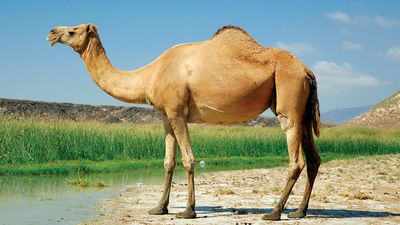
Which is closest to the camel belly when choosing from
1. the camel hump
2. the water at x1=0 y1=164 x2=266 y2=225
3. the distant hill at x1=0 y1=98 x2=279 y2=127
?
the camel hump

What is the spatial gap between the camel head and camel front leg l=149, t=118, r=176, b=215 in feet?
6.96

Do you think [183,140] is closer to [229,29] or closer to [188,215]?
[188,215]

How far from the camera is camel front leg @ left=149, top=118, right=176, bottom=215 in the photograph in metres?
10.8

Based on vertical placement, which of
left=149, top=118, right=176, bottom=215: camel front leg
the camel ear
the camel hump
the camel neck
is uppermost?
the camel ear

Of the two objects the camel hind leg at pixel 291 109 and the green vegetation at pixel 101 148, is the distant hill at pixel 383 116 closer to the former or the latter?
the green vegetation at pixel 101 148

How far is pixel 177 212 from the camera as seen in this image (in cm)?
1098

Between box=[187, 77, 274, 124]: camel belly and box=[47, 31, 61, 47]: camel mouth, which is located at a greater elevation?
box=[47, 31, 61, 47]: camel mouth

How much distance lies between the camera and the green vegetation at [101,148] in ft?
68.5

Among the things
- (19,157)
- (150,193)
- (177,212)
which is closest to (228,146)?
(19,157)

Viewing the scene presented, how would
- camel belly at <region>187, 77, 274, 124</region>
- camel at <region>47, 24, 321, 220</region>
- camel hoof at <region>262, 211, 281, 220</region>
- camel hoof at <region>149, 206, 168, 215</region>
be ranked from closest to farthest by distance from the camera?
camel hoof at <region>262, 211, 281, 220</region>
camel at <region>47, 24, 321, 220</region>
camel belly at <region>187, 77, 274, 124</region>
camel hoof at <region>149, 206, 168, 215</region>

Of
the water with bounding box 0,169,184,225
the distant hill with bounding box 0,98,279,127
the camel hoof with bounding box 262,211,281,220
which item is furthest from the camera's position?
the distant hill with bounding box 0,98,279,127

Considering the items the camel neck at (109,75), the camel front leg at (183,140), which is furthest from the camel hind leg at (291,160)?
the camel neck at (109,75)

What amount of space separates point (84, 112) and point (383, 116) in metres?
36.9

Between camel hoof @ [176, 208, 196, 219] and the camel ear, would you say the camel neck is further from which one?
camel hoof @ [176, 208, 196, 219]
